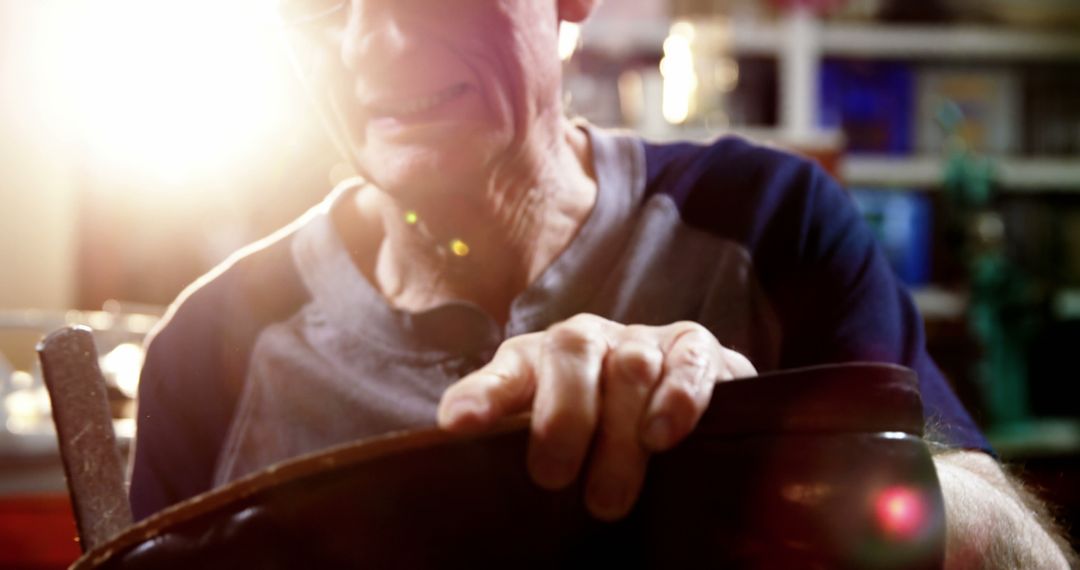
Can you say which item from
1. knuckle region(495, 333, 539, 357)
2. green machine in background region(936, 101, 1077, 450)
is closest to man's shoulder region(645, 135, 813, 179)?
knuckle region(495, 333, 539, 357)

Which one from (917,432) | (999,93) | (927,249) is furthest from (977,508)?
(999,93)

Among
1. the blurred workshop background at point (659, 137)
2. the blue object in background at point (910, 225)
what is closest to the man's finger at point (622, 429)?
the blurred workshop background at point (659, 137)

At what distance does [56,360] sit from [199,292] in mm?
137

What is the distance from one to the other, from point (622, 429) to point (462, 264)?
0.63ft

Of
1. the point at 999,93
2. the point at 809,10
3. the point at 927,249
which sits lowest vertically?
the point at 927,249

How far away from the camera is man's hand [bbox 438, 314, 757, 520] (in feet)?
0.71

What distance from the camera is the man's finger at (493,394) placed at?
0.22m

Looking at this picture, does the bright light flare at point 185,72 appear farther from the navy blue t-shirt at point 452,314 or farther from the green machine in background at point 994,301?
the green machine in background at point 994,301

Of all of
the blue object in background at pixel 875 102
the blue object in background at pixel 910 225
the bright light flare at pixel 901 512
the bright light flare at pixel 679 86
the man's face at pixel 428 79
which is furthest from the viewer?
the blue object in background at pixel 875 102

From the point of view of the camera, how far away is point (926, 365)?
41cm

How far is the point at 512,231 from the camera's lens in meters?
0.41

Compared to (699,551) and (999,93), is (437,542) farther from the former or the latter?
(999,93)

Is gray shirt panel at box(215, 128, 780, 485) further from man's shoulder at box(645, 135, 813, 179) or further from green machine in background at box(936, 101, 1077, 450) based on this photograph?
green machine in background at box(936, 101, 1077, 450)

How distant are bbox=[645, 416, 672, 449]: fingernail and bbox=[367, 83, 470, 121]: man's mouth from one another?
187 millimetres
